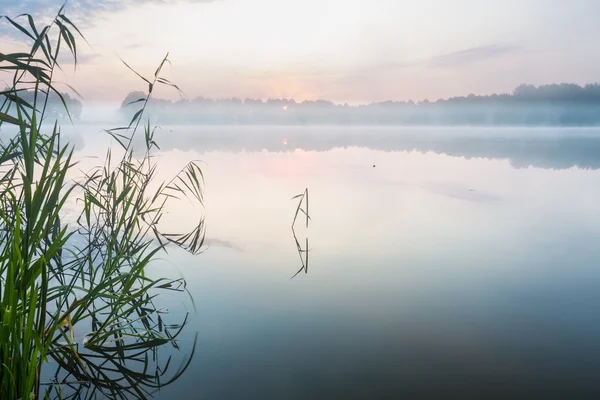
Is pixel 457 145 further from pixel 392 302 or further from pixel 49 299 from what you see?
pixel 49 299

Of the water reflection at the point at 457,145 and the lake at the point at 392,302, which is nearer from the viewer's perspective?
the lake at the point at 392,302

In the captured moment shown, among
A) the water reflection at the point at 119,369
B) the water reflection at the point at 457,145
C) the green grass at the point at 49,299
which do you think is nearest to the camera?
the green grass at the point at 49,299

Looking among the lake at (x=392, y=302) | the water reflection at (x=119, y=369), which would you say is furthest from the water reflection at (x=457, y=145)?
the water reflection at (x=119, y=369)

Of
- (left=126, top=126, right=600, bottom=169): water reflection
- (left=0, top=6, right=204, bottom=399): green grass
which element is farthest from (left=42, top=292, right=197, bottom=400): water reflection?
(left=126, top=126, right=600, bottom=169): water reflection

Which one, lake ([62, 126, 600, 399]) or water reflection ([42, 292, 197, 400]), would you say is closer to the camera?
water reflection ([42, 292, 197, 400])

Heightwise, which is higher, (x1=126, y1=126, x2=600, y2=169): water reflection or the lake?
(x1=126, y1=126, x2=600, y2=169): water reflection

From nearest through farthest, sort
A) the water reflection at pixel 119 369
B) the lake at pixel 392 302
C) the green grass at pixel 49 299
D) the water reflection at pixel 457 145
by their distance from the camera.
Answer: the green grass at pixel 49 299
the water reflection at pixel 119 369
the lake at pixel 392 302
the water reflection at pixel 457 145

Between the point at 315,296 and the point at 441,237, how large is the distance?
324 centimetres

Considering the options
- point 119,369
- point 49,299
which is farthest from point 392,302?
point 49,299

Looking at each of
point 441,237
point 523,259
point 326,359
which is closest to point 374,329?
point 326,359

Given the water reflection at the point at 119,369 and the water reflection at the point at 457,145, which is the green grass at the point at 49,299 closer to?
the water reflection at the point at 119,369

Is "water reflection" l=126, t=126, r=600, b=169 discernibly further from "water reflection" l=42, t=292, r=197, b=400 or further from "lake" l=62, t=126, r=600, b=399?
"water reflection" l=42, t=292, r=197, b=400

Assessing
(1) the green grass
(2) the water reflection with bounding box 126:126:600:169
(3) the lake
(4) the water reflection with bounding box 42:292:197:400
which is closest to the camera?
(1) the green grass

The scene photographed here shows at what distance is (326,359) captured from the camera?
3469 mm
